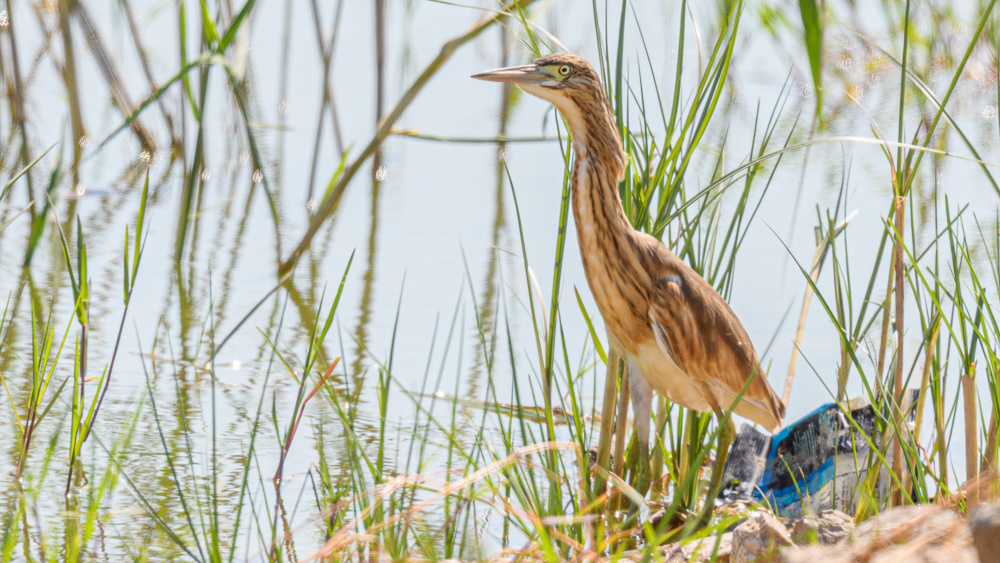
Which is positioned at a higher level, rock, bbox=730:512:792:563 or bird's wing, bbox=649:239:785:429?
bird's wing, bbox=649:239:785:429

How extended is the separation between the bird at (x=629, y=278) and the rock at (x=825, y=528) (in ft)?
1.71

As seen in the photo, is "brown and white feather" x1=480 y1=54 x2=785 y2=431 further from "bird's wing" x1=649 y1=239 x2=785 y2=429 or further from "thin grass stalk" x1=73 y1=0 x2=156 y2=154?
"thin grass stalk" x1=73 y1=0 x2=156 y2=154

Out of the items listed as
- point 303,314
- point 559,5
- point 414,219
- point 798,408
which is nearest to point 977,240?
point 798,408

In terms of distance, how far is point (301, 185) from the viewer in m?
5.46

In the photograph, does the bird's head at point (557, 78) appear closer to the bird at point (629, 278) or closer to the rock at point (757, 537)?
the bird at point (629, 278)

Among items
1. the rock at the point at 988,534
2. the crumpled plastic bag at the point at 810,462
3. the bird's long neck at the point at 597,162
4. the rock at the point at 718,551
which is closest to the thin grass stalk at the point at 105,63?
the bird's long neck at the point at 597,162

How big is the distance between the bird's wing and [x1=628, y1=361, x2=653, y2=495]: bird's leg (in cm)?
12

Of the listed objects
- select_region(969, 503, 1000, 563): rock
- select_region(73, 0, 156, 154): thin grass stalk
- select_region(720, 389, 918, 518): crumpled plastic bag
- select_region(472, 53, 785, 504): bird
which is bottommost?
select_region(720, 389, 918, 518): crumpled plastic bag

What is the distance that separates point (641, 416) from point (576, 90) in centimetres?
77

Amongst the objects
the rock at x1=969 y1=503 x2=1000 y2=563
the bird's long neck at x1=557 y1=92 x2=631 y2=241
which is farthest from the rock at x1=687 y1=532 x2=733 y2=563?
the rock at x1=969 y1=503 x2=1000 y2=563

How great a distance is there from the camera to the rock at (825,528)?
1950mm

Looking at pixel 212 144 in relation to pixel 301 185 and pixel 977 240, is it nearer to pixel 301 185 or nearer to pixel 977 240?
pixel 301 185

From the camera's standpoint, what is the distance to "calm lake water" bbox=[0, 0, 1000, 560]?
10.3ft

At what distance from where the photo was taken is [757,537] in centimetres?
208
